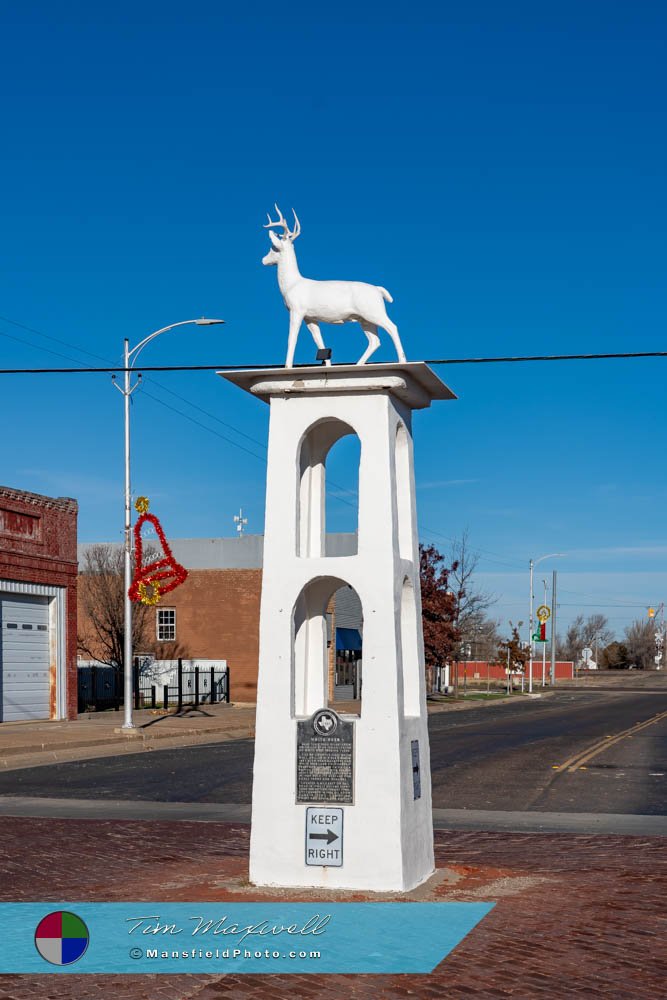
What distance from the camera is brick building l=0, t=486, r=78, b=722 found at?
31.5 m

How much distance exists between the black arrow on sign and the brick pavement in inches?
15.3

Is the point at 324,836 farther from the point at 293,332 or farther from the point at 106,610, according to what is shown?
the point at 106,610

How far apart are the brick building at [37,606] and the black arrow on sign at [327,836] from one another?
23.3 m

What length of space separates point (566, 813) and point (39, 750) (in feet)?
41.9

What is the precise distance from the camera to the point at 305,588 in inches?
391

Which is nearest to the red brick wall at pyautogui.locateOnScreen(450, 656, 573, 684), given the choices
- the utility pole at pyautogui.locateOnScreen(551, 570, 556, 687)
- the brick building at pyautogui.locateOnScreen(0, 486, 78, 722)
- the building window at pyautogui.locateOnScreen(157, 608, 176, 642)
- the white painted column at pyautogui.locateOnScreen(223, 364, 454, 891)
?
the utility pole at pyautogui.locateOnScreen(551, 570, 556, 687)

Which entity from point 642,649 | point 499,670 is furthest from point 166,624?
point 642,649

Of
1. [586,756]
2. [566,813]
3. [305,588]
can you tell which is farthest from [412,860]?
[586,756]

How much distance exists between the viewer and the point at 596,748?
1008 inches

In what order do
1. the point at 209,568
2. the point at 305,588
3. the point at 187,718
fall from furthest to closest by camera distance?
the point at 209,568
the point at 187,718
the point at 305,588

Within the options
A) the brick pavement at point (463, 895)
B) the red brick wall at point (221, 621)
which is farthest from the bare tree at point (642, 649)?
the brick pavement at point (463, 895)

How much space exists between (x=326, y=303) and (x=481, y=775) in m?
11.6

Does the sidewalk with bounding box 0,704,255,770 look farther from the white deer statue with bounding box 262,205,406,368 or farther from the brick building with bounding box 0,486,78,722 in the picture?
the white deer statue with bounding box 262,205,406,368

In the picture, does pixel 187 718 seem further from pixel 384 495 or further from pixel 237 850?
pixel 384 495
